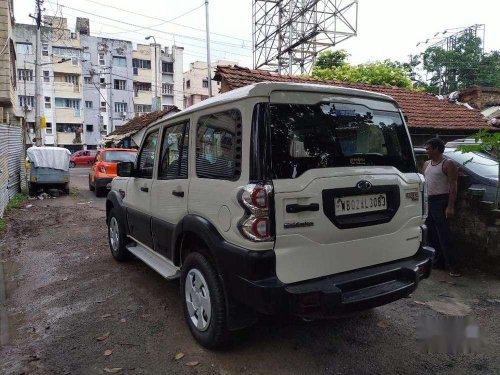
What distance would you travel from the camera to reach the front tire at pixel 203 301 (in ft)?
9.23

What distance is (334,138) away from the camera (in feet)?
9.16

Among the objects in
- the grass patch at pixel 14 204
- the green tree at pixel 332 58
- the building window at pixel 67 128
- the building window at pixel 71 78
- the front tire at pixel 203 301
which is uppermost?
the building window at pixel 71 78

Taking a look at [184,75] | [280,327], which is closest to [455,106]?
[280,327]

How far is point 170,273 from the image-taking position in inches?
142

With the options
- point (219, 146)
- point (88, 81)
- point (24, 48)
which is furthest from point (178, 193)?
point (24, 48)

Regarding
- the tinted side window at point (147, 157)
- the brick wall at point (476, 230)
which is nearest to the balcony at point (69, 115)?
the tinted side window at point (147, 157)

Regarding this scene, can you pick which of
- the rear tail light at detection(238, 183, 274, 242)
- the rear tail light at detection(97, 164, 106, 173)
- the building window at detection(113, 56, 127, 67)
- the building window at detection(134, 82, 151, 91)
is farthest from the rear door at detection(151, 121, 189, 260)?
the building window at detection(134, 82, 151, 91)

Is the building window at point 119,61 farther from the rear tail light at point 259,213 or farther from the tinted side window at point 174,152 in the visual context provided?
the rear tail light at point 259,213

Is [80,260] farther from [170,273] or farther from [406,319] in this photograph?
[406,319]

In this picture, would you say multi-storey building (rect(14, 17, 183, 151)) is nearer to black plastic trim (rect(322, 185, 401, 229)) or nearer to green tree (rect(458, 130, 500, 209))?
green tree (rect(458, 130, 500, 209))

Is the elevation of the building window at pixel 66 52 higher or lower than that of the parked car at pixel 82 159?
higher

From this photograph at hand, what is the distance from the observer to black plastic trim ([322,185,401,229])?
2.63 meters

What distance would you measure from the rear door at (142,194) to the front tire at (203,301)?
1.11 metres

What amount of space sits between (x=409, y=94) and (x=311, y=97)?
10772 millimetres
